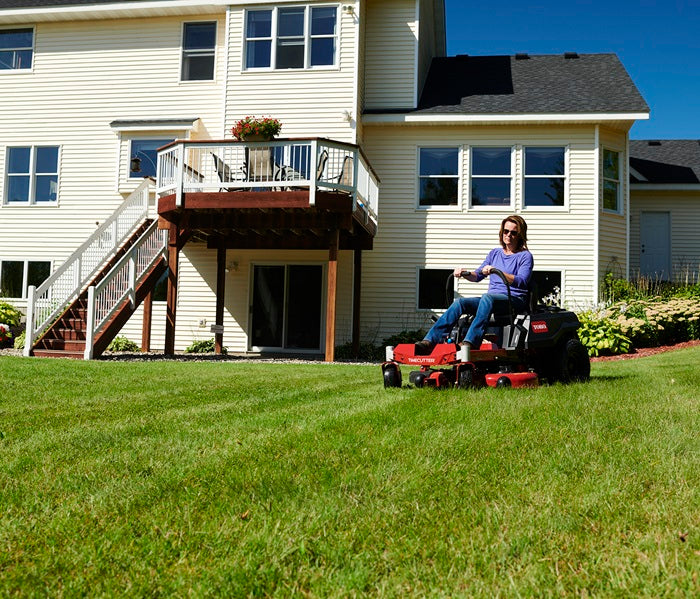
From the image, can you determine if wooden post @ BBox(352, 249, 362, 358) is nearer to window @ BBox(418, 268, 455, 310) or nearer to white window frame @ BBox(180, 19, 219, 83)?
window @ BBox(418, 268, 455, 310)

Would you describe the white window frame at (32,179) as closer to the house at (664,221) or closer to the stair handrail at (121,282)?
the stair handrail at (121,282)

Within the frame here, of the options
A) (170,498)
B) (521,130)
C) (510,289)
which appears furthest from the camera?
(521,130)

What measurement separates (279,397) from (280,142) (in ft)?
24.3

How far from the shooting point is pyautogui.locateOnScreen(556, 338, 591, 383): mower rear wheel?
7051 millimetres

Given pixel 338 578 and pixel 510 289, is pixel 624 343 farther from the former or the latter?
pixel 338 578

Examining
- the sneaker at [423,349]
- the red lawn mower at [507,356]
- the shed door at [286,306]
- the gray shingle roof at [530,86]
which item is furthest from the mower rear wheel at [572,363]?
the gray shingle roof at [530,86]

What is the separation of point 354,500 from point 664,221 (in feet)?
65.6

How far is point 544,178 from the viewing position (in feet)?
53.5

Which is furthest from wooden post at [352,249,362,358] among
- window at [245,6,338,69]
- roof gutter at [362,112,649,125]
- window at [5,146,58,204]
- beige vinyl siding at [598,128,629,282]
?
window at [5,146,58,204]

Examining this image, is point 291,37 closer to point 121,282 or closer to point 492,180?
point 492,180

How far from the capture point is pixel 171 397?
6.01 meters

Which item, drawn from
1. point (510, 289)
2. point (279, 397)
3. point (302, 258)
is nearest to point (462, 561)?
point (279, 397)

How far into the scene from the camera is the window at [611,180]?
16.6 m

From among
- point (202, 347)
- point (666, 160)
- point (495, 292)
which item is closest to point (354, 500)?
point (495, 292)
